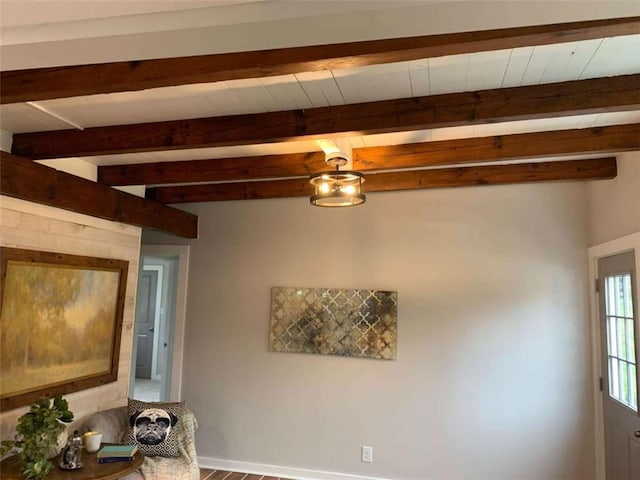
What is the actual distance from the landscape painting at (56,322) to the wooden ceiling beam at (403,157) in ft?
2.55

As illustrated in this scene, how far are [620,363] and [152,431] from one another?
3.35m

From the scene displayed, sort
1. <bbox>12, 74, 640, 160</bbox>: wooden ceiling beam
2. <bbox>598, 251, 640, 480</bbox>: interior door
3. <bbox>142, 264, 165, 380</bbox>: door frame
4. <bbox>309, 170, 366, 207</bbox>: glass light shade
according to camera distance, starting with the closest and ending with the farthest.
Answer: <bbox>12, 74, 640, 160</bbox>: wooden ceiling beam → <bbox>309, 170, 366, 207</bbox>: glass light shade → <bbox>598, 251, 640, 480</bbox>: interior door → <bbox>142, 264, 165, 380</bbox>: door frame

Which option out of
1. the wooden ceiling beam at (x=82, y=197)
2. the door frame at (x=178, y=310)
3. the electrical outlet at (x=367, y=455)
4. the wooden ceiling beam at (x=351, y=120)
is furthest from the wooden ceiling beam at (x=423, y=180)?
the electrical outlet at (x=367, y=455)

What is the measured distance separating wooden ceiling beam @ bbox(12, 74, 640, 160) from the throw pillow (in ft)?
6.22

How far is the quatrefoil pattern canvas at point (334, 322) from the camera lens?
12.6ft

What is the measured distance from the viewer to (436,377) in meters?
3.72

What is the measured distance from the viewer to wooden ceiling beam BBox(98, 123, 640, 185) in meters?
2.68

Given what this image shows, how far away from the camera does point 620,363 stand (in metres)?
3.07

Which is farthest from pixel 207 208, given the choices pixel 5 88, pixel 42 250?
pixel 5 88

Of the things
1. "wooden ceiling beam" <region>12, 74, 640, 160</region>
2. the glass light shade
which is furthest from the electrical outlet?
"wooden ceiling beam" <region>12, 74, 640, 160</region>

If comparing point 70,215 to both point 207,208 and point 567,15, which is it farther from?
point 567,15

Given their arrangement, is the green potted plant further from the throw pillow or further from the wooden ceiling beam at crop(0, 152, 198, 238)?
the wooden ceiling beam at crop(0, 152, 198, 238)

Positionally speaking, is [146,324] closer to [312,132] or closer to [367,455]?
[367,455]

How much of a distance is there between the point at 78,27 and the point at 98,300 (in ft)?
7.78
